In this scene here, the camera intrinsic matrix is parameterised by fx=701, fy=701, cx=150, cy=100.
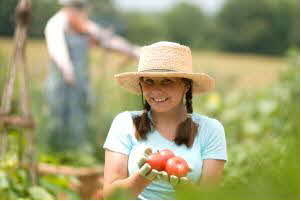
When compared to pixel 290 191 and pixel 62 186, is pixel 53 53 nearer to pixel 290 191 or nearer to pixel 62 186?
pixel 62 186

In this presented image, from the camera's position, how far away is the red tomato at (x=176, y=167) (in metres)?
1.41

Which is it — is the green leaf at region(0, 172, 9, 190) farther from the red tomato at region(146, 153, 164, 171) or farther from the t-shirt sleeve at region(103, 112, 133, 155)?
the red tomato at region(146, 153, 164, 171)

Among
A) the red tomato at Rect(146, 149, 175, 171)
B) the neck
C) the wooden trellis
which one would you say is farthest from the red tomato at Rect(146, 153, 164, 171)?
the wooden trellis

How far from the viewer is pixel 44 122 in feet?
19.1

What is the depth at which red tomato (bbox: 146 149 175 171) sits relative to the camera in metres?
1.49

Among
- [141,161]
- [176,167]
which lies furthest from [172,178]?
[141,161]

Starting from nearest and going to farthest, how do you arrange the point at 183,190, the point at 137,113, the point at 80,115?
the point at 183,190
the point at 137,113
the point at 80,115

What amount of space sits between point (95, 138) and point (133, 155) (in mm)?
4825

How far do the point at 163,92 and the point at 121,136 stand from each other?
0.49 ft

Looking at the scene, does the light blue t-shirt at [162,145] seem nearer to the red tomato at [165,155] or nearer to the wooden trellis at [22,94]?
the red tomato at [165,155]

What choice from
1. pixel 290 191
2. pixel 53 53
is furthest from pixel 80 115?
pixel 290 191

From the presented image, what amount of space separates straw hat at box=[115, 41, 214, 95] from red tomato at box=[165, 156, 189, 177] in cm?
31

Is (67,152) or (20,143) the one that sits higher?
(20,143)

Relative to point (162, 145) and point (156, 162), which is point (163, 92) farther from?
point (156, 162)
